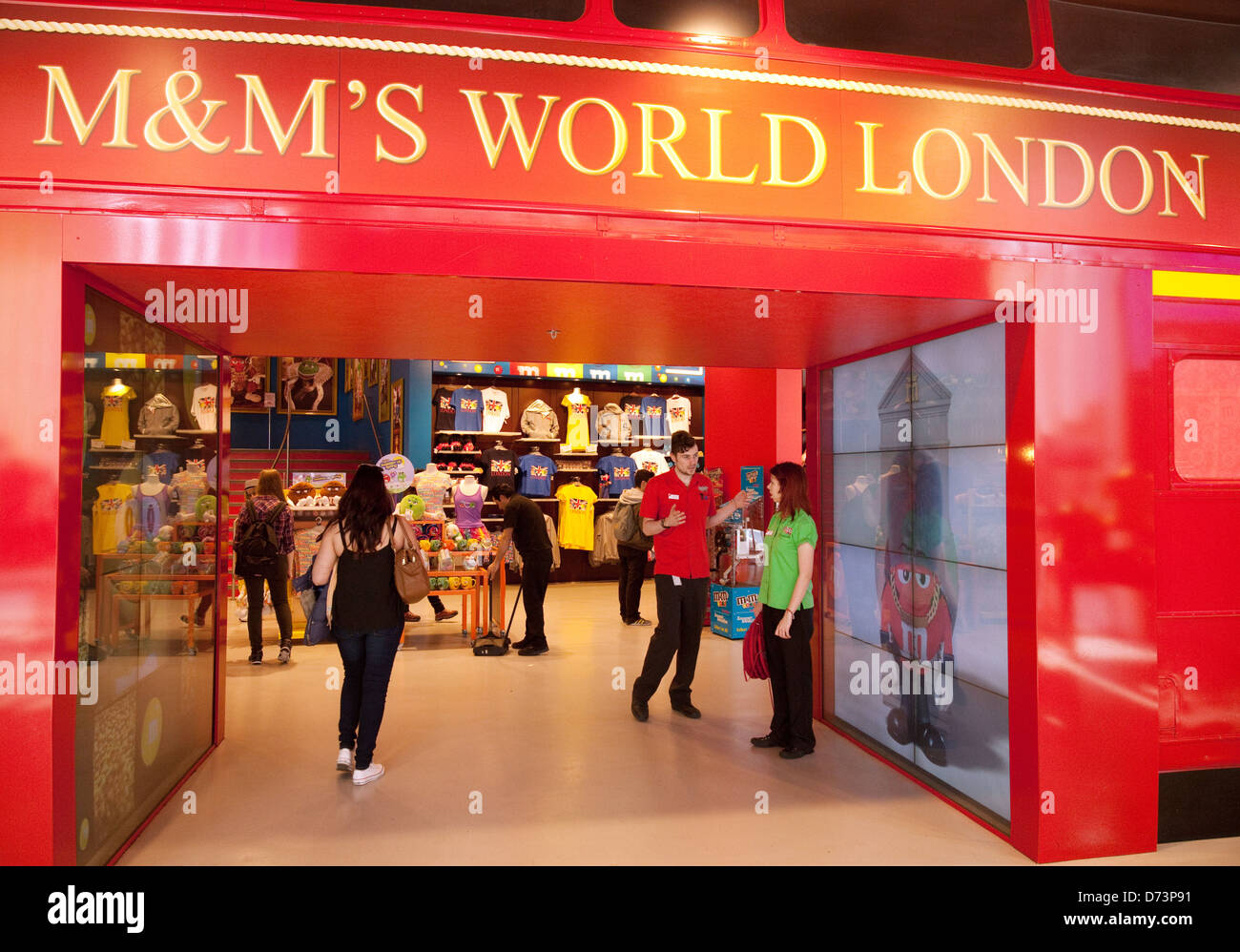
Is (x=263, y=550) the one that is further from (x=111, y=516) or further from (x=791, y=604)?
(x=791, y=604)

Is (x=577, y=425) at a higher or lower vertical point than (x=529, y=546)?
higher

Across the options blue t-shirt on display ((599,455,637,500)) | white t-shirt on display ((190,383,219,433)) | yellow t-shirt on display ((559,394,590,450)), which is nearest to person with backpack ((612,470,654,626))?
blue t-shirt on display ((599,455,637,500))

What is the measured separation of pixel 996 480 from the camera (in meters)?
3.38

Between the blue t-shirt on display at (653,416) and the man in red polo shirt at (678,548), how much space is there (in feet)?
21.0

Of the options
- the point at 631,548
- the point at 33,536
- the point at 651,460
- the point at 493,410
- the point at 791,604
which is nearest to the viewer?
the point at 33,536

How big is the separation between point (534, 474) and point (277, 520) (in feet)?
14.9

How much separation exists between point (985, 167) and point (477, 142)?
208 centimetres

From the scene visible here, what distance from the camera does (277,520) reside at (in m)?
6.32

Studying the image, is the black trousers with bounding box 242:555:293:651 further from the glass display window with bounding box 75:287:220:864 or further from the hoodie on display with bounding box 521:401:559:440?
the hoodie on display with bounding box 521:401:559:440

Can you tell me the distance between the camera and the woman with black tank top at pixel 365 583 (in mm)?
3633

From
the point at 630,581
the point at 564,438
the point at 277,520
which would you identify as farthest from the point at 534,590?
the point at 564,438

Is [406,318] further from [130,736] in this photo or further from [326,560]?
[130,736]

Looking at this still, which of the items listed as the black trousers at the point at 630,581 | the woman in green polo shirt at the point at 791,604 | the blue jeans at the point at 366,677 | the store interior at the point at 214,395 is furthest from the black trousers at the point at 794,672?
the black trousers at the point at 630,581

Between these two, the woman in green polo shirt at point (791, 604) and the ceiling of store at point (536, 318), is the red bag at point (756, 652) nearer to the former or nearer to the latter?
the woman in green polo shirt at point (791, 604)
